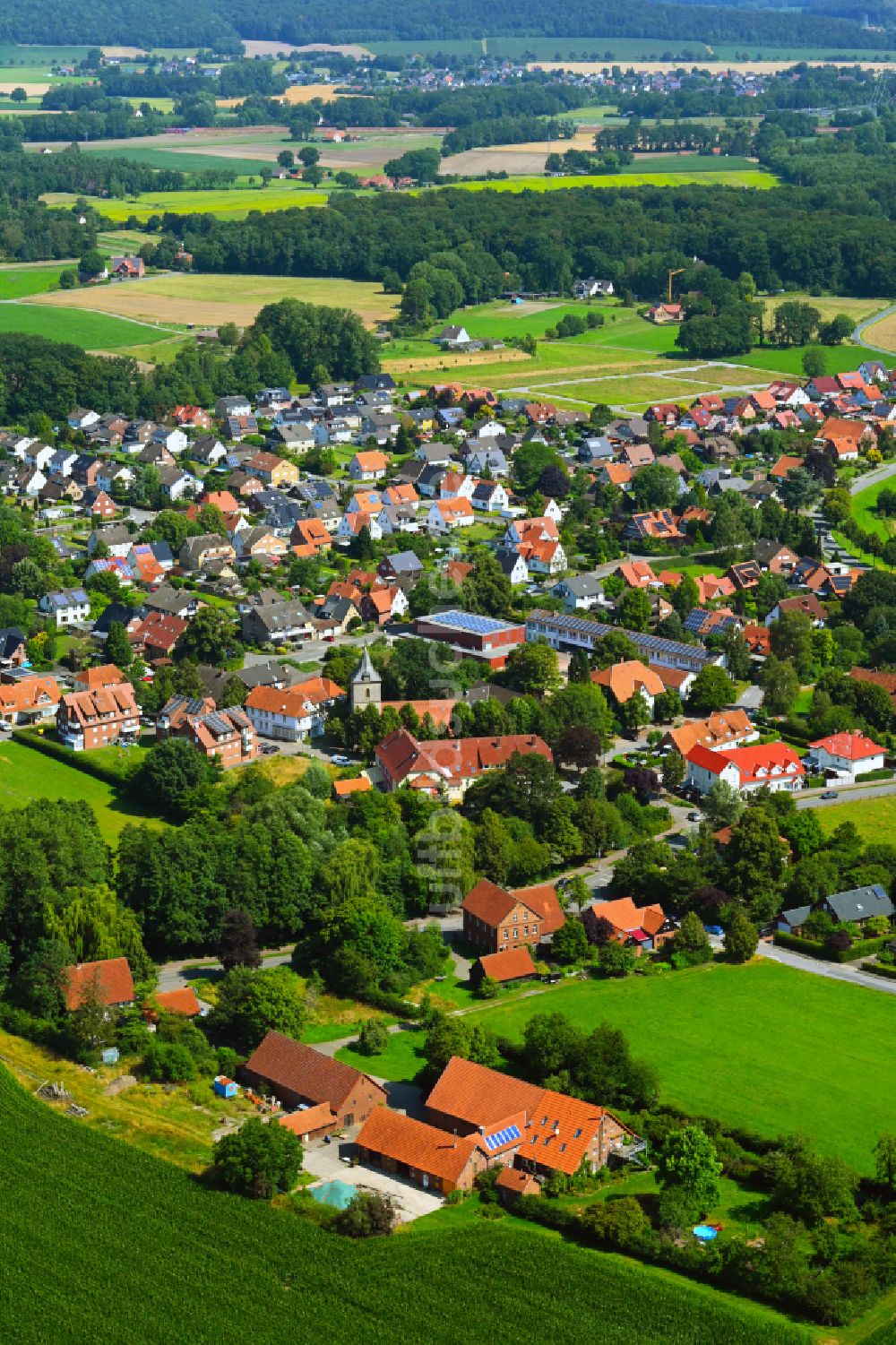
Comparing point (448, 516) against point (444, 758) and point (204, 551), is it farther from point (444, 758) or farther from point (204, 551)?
point (444, 758)

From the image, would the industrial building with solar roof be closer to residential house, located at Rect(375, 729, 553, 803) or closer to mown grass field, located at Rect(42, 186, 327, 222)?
residential house, located at Rect(375, 729, 553, 803)

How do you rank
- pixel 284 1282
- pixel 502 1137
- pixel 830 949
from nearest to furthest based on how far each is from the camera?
1. pixel 284 1282
2. pixel 502 1137
3. pixel 830 949

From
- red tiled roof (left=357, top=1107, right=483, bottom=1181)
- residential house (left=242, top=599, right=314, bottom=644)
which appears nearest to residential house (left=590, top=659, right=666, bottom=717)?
residential house (left=242, top=599, right=314, bottom=644)


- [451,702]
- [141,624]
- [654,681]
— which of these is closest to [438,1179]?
[451,702]

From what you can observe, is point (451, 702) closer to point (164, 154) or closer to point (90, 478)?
point (90, 478)

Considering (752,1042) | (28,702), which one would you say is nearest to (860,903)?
(752,1042)
